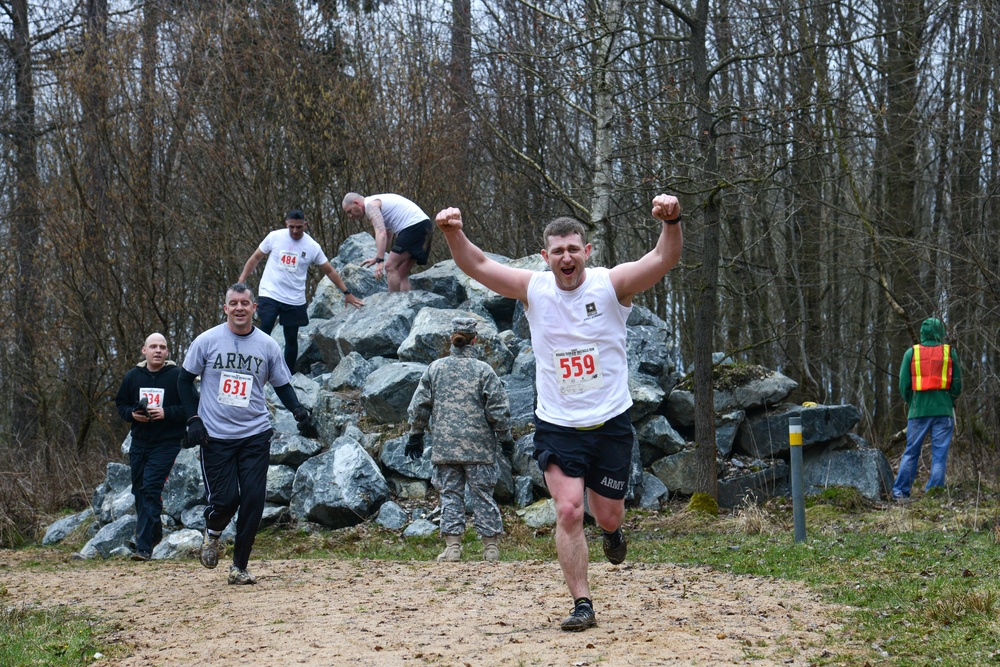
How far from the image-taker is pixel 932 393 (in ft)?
38.9

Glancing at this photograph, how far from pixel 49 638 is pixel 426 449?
595 centimetres

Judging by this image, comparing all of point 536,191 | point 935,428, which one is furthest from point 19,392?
point 935,428

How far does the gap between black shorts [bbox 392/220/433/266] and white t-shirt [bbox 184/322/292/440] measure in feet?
19.5

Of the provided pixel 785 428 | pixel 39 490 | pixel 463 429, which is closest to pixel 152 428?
pixel 463 429

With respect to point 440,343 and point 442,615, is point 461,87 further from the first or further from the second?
point 442,615

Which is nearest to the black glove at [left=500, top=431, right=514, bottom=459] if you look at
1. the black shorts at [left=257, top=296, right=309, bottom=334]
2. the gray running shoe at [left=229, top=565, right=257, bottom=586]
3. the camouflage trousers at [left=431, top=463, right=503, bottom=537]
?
the camouflage trousers at [left=431, top=463, right=503, bottom=537]

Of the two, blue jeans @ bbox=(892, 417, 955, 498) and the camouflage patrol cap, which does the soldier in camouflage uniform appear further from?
blue jeans @ bbox=(892, 417, 955, 498)

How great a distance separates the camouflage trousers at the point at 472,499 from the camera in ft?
30.2

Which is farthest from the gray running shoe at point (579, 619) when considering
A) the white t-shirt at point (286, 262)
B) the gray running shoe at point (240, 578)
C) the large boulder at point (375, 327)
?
the large boulder at point (375, 327)

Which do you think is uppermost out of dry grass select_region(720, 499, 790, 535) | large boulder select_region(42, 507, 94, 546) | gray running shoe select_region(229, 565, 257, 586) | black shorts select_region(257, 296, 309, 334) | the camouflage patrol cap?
black shorts select_region(257, 296, 309, 334)

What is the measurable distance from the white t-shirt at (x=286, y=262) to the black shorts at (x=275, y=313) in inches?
2.7

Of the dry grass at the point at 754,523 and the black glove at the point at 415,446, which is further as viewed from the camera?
the dry grass at the point at 754,523

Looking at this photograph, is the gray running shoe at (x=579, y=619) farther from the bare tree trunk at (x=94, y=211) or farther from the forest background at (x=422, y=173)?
the bare tree trunk at (x=94, y=211)

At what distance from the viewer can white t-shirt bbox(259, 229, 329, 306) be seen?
13.1 metres
